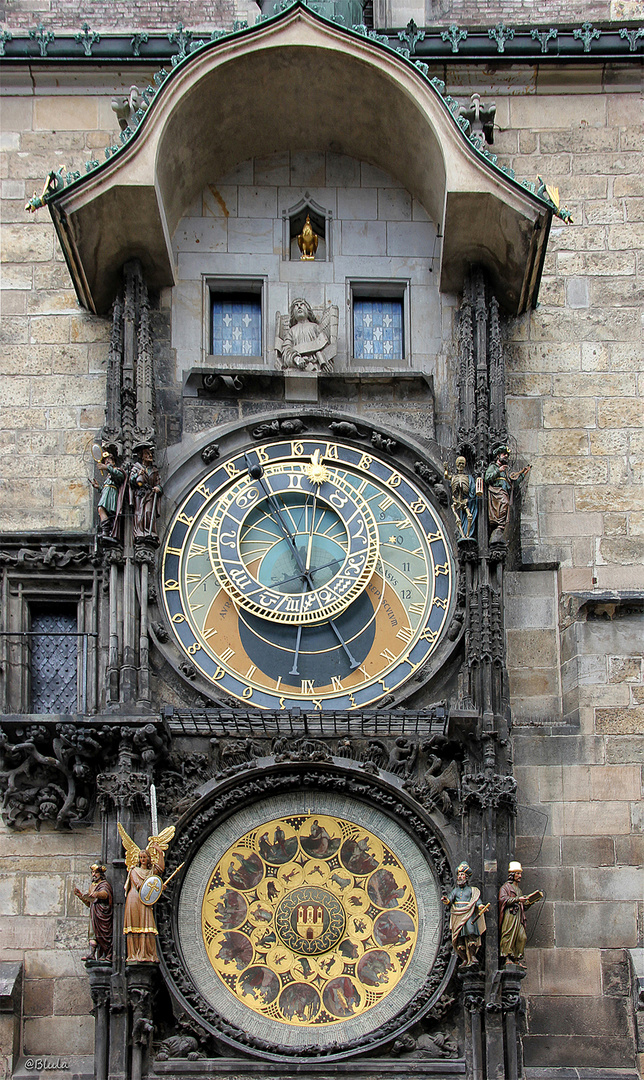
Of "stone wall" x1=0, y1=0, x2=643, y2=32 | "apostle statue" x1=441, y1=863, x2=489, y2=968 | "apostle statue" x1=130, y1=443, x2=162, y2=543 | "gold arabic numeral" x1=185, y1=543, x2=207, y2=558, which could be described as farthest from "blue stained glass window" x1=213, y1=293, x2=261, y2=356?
"apostle statue" x1=441, y1=863, x2=489, y2=968

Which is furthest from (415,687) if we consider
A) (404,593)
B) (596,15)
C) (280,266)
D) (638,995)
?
(596,15)

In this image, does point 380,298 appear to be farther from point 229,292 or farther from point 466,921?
point 466,921

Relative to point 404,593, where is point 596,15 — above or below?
above

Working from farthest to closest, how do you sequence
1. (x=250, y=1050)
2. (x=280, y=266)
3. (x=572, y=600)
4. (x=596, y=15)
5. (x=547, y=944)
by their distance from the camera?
1. (x=596, y=15)
2. (x=280, y=266)
3. (x=572, y=600)
4. (x=547, y=944)
5. (x=250, y=1050)

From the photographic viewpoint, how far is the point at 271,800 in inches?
428

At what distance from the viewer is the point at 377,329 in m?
12.5

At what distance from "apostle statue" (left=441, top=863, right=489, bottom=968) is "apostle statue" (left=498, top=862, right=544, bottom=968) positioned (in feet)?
0.39

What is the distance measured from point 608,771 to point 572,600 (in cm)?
111

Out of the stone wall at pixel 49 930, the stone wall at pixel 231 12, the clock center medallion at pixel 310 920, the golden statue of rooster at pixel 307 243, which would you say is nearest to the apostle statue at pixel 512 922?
the clock center medallion at pixel 310 920

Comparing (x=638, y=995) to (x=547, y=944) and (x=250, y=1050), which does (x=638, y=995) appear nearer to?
(x=547, y=944)

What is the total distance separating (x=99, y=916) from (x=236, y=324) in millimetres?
4231

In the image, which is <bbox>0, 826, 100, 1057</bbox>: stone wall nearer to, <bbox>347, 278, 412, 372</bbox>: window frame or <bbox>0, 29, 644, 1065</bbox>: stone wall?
<bbox>0, 29, 644, 1065</bbox>: stone wall

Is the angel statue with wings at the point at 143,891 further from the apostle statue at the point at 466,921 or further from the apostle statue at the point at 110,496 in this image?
the apostle statue at the point at 110,496

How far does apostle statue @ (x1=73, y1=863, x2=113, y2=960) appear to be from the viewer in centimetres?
1023
